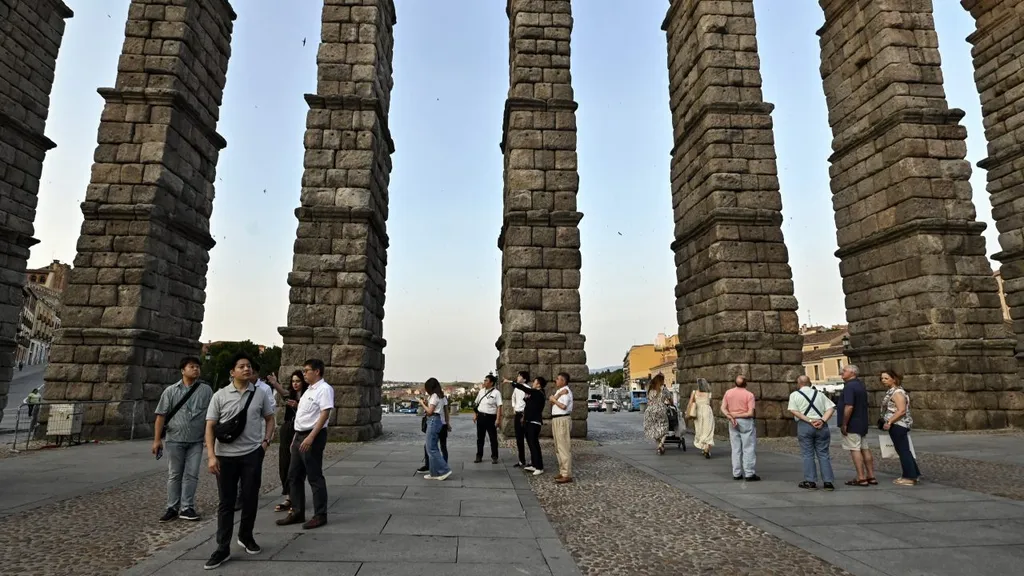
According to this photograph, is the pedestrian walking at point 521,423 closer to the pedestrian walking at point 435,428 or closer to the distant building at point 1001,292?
the pedestrian walking at point 435,428

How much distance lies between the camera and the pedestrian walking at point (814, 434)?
22.0 ft

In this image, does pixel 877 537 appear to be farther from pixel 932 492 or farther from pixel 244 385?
pixel 244 385

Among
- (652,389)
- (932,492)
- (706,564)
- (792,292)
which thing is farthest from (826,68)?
(706,564)

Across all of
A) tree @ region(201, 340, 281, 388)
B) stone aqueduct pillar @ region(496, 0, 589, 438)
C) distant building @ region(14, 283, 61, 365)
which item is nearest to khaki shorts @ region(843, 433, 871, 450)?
stone aqueduct pillar @ region(496, 0, 589, 438)

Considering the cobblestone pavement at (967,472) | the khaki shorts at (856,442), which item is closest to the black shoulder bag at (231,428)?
the khaki shorts at (856,442)

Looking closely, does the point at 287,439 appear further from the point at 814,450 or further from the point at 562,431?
the point at 814,450

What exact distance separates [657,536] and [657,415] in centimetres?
634

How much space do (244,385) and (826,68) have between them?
19547mm

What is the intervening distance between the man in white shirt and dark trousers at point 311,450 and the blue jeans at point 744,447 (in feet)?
18.3

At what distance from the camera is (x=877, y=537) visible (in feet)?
14.7

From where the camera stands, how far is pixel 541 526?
487 centimetres

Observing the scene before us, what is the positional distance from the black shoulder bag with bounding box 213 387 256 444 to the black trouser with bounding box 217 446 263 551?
15 cm

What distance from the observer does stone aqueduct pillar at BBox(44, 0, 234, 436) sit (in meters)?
11.9

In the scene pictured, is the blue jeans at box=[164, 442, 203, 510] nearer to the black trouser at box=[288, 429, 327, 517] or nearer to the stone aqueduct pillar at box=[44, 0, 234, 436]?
the black trouser at box=[288, 429, 327, 517]
